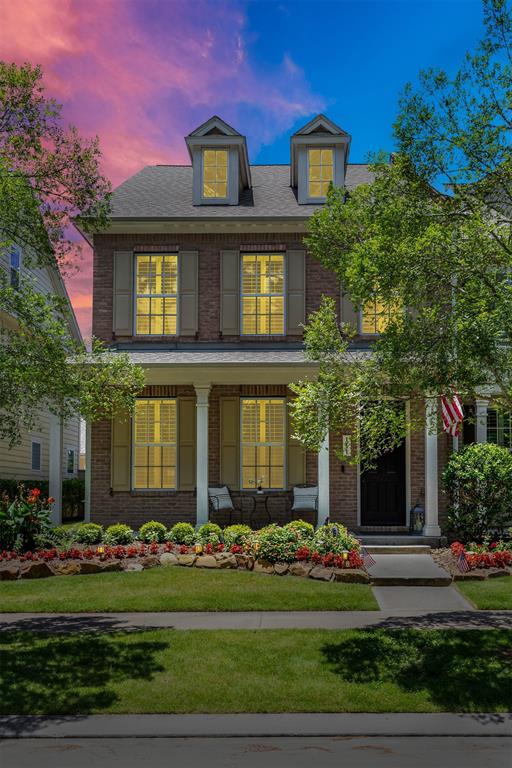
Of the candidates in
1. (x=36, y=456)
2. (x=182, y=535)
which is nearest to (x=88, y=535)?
(x=182, y=535)

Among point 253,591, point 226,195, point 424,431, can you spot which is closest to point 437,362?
point 253,591

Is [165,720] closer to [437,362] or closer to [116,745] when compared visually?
[116,745]

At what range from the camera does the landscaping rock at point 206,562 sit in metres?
12.2

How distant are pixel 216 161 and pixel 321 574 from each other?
1015 cm

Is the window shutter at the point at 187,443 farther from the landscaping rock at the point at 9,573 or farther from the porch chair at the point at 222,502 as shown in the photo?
the landscaping rock at the point at 9,573

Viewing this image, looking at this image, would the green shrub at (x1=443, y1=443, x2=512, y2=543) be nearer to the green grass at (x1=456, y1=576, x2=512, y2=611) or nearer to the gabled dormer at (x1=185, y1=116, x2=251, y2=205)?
the green grass at (x1=456, y1=576, x2=512, y2=611)

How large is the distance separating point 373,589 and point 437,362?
4385 millimetres

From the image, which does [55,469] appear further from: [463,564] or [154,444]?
[463,564]

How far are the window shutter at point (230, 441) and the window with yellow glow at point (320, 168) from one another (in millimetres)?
5344

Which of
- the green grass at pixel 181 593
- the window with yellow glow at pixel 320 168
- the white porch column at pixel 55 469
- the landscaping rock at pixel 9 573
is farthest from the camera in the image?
the window with yellow glow at pixel 320 168

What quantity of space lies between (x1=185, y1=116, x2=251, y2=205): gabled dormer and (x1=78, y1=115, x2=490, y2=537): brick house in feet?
2.11

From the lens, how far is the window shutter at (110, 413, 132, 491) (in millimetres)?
15891

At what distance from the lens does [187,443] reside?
16.0m

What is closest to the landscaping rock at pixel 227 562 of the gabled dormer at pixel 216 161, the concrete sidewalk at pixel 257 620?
the concrete sidewalk at pixel 257 620
